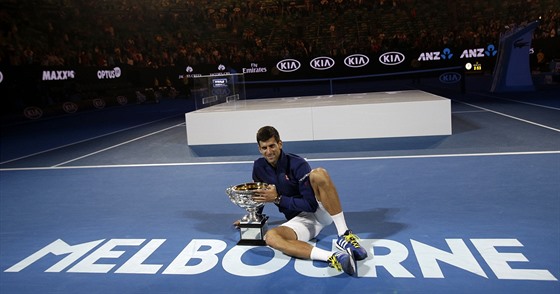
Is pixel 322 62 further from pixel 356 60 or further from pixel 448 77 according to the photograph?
pixel 448 77

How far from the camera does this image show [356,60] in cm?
2036

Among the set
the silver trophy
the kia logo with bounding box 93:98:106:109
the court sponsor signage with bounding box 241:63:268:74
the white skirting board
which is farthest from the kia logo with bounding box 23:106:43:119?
the silver trophy

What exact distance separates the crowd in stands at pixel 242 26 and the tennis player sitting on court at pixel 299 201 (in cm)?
1976

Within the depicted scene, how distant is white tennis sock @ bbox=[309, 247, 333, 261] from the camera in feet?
12.9

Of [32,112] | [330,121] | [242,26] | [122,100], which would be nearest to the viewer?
[330,121]

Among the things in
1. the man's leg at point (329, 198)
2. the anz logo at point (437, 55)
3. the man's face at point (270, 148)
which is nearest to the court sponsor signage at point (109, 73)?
the anz logo at point (437, 55)

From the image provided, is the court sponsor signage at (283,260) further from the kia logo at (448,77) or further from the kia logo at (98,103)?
the kia logo at (98,103)

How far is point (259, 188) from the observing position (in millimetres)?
4508

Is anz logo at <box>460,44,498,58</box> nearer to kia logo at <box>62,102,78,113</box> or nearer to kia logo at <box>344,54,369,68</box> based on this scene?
kia logo at <box>344,54,369,68</box>

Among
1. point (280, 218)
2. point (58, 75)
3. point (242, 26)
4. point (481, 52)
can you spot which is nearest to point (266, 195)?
point (280, 218)

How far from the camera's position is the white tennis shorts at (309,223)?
4348 millimetres

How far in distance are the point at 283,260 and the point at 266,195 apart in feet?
1.78

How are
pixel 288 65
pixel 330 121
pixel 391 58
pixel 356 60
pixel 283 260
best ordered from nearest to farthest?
pixel 283 260
pixel 330 121
pixel 391 58
pixel 356 60
pixel 288 65

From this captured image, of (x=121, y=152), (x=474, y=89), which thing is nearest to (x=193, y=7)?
(x=474, y=89)
